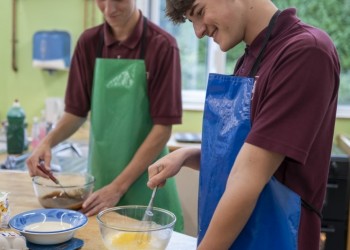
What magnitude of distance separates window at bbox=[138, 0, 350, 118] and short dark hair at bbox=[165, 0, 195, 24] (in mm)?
2050

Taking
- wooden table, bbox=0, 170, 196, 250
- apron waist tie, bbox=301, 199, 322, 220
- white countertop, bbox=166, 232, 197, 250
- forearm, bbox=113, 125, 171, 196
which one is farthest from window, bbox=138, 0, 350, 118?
apron waist tie, bbox=301, 199, 322, 220

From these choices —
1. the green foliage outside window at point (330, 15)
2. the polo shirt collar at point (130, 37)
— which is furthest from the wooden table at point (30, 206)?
the green foliage outside window at point (330, 15)

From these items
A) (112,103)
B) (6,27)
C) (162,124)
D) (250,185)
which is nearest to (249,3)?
(250,185)

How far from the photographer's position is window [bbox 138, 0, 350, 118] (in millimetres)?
3035

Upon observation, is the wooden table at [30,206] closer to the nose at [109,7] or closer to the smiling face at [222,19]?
the smiling face at [222,19]

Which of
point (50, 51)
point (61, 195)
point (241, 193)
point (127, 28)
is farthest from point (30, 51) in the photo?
point (241, 193)

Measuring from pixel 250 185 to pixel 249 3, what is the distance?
1.33 ft

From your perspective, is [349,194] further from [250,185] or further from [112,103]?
[250,185]

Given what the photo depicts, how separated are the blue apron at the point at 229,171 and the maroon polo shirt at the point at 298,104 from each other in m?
0.04

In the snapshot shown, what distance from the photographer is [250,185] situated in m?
0.82

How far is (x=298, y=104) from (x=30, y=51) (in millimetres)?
2742

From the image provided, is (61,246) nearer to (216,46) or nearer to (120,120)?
(120,120)

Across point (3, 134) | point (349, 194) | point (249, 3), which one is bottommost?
point (349, 194)

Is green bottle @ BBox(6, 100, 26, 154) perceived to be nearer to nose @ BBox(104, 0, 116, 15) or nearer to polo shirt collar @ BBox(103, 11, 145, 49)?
polo shirt collar @ BBox(103, 11, 145, 49)
